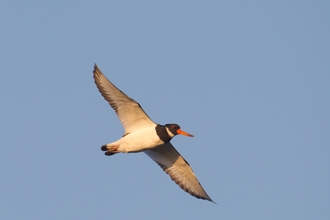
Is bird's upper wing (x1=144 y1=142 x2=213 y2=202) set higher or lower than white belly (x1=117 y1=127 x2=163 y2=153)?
lower

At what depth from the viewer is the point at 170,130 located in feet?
61.9

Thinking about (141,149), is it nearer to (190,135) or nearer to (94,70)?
(190,135)

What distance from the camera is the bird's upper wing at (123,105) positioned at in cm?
1866

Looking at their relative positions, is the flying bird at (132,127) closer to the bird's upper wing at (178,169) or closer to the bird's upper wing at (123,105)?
the bird's upper wing at (123,105)

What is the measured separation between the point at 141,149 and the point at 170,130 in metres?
1.06

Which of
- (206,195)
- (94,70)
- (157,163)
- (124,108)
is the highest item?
(94,70)

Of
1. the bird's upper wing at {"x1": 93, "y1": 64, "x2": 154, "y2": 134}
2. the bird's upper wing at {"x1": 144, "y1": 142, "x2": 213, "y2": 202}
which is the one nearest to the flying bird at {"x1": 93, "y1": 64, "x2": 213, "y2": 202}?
the bird's upper wing at {"x1": 93, "y1": 64, "x2": 154, "y2": 134}

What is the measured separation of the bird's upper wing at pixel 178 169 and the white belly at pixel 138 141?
1.54 metres

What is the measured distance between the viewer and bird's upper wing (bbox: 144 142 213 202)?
20.4 m

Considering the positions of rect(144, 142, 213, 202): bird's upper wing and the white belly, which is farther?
rect(144, 142, 213, 202): bird's upper wing

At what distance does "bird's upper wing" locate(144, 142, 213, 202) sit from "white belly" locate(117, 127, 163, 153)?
1.54 metres

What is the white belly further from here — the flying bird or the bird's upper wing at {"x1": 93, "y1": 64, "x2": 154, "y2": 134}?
the bird's upper wing at {"x1": 93, "y1": 64, "x2": 154, "y2": 134}

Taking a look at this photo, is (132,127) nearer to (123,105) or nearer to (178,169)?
(123,105)

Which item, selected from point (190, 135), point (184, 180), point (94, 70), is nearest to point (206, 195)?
point (184, 180)
